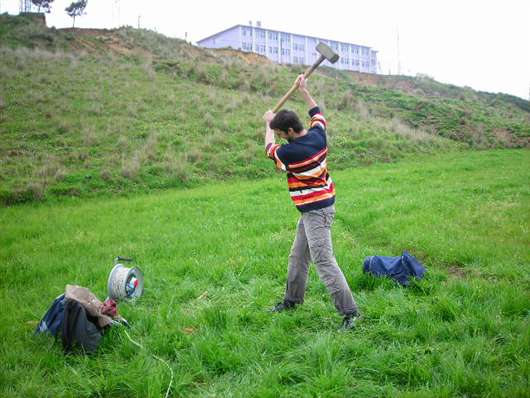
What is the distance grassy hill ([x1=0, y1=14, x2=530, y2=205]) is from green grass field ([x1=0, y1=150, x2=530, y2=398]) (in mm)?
4003

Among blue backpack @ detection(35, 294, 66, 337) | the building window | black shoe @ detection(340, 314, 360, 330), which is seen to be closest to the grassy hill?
blue backpack @ detection(35, 294, 66, 337)

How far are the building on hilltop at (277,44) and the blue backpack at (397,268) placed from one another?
266 ft

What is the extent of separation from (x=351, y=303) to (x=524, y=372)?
70.7 inches

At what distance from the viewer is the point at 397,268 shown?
623 centimetres

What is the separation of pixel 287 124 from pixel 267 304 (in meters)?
2.47

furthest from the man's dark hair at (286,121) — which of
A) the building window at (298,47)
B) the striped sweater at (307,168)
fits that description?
the building window at (298,47)

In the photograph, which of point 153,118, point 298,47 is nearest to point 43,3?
point 153,118

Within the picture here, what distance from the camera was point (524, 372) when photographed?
374cm

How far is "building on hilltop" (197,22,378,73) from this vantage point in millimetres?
89250

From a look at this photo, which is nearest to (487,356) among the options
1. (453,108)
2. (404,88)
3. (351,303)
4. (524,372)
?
(524,372)

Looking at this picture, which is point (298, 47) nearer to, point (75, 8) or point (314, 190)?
point (75, 8)

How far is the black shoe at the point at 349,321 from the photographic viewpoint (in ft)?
15.9

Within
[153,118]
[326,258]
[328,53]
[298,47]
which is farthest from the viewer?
[298,47]

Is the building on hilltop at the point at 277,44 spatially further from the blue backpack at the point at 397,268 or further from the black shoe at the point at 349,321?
the black shoe at the point at 349,321
